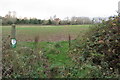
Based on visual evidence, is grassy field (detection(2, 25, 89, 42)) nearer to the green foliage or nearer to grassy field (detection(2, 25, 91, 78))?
grassy field (detection(2, 25, 91, 78))

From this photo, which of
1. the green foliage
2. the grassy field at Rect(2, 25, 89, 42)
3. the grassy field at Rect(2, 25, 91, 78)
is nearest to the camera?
the grassy field at Rect(2, 25, 91, 78)

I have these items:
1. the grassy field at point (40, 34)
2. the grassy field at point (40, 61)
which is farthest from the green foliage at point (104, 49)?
the grassy field at point (40, 34)

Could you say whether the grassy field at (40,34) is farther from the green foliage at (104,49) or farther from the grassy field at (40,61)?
the green foliage at (104,49)

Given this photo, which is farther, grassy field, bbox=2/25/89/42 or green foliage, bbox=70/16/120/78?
grassy field, bbox=2/25/89/42

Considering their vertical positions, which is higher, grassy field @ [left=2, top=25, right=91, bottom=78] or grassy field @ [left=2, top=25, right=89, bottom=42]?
grassy field @ [left=2, top=25, right=89, bottom=42]

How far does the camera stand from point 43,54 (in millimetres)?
6105

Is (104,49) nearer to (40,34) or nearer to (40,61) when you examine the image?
(40,61)

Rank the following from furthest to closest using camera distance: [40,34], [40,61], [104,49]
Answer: [40,34] < [104,49] < [40,61]

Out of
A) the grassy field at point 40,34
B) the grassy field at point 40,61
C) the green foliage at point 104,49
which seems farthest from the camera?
the grassy field at point 40,34

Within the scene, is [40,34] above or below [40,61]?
above

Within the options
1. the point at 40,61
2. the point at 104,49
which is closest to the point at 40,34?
the point at 40,61

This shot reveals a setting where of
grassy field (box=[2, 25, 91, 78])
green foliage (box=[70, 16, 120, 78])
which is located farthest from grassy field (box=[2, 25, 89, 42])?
green foliage (box=[70, 16, 120, 78])

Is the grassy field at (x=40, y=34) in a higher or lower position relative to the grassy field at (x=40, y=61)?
higher

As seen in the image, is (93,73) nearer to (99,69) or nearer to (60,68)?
(99,69)
